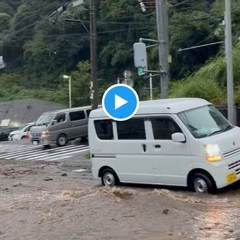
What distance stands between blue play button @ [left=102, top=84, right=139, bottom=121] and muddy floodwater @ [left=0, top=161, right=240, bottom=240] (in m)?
1.82

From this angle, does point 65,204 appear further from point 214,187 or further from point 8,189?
point 8,189

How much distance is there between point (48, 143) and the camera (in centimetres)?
2955

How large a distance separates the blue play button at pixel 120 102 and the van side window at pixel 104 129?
55cm

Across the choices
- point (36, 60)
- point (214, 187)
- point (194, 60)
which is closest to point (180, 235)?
point (214, 187)

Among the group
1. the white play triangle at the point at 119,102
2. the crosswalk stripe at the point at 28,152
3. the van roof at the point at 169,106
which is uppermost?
the white play triangle at the point at 119,102

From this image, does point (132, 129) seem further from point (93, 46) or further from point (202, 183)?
point (93, 46)

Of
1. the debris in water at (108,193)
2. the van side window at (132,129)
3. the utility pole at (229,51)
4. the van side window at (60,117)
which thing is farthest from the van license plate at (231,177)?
the van side window at (60,117)

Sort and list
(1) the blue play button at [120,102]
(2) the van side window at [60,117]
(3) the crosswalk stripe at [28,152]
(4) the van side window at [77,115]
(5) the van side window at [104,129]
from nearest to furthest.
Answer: (1) the blue play button at [120,102], (5) the van side window at [104,129], (3) the crosswalk stripe at [28,152], (2) the van side window at [60,117], (4) the van side window at [77,115]

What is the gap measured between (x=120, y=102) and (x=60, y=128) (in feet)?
57.5

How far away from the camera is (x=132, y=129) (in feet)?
44.3

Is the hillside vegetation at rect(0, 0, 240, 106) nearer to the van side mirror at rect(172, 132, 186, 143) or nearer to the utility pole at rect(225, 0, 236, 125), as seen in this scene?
the utility pole at rect(225, 0, 236, 125)

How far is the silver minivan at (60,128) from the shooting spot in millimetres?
29562

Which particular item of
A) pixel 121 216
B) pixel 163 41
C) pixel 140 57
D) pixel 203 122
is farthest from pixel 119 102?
pixel 163 41

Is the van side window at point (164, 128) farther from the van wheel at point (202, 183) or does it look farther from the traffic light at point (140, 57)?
the traffic light at point (140, 57)
